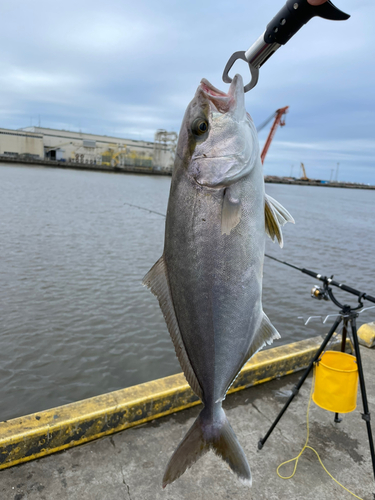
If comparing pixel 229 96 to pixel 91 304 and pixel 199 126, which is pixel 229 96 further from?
pixel 91 304

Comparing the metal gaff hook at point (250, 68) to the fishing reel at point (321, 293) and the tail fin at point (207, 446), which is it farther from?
the fishing reel at point (321, 293)

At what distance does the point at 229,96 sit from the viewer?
167 centimetres

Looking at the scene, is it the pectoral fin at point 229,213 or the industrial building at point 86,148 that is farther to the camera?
the industrial building at point 86,148

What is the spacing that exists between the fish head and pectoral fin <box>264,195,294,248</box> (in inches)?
10.0

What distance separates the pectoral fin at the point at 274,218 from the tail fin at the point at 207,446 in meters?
1.04

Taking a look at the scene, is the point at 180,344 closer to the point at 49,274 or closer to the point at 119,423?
the point at 119,423

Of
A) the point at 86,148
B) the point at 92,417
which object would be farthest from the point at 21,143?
the point at 92,417

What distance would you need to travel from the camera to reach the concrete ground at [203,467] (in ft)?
10.6

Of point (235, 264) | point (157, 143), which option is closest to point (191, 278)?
point (235, 264)

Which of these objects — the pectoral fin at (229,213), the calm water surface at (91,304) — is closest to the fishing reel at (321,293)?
the pectoral fin at (229,213)

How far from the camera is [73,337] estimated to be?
26.8 ft

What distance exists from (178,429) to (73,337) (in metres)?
4.78

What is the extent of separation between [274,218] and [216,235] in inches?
14.9

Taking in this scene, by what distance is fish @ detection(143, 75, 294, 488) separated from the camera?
1642mm
